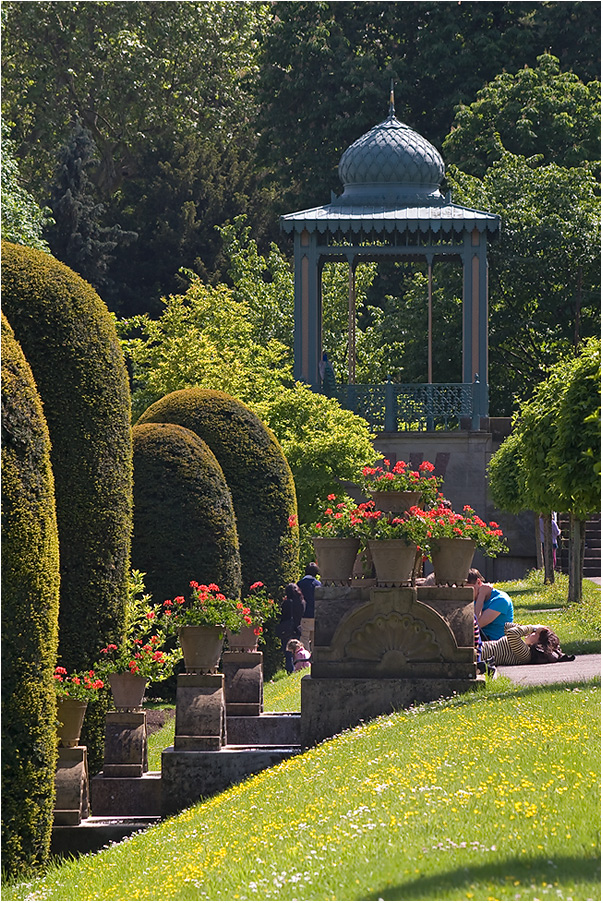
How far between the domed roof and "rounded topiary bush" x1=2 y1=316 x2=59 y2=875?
787 inches

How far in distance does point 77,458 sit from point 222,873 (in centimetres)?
545

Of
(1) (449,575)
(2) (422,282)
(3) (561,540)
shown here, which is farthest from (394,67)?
(1) (449,575)

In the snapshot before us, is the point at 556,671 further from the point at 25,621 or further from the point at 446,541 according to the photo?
the point at 25,621

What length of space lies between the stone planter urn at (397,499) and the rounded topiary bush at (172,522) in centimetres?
355

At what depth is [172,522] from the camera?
15086mm

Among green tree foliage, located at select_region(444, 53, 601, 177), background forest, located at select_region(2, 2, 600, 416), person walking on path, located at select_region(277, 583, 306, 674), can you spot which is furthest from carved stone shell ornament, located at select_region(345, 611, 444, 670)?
green tree foliage, located at select_region(444, 53, 601, 177)

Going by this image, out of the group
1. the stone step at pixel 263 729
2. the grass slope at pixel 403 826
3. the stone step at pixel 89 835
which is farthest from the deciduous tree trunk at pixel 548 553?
the stone step at pixel 89 835

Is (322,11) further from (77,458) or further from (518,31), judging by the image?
(77,458)

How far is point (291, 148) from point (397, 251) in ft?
49.1

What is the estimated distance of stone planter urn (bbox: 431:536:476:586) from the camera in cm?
1170

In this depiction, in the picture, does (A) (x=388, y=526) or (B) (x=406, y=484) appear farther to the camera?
(B) (x=406, y=484)

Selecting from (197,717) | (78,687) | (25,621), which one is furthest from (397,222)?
(25,621)

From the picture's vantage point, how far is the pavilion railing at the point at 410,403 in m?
26.7

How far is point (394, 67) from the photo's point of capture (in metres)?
39.5
